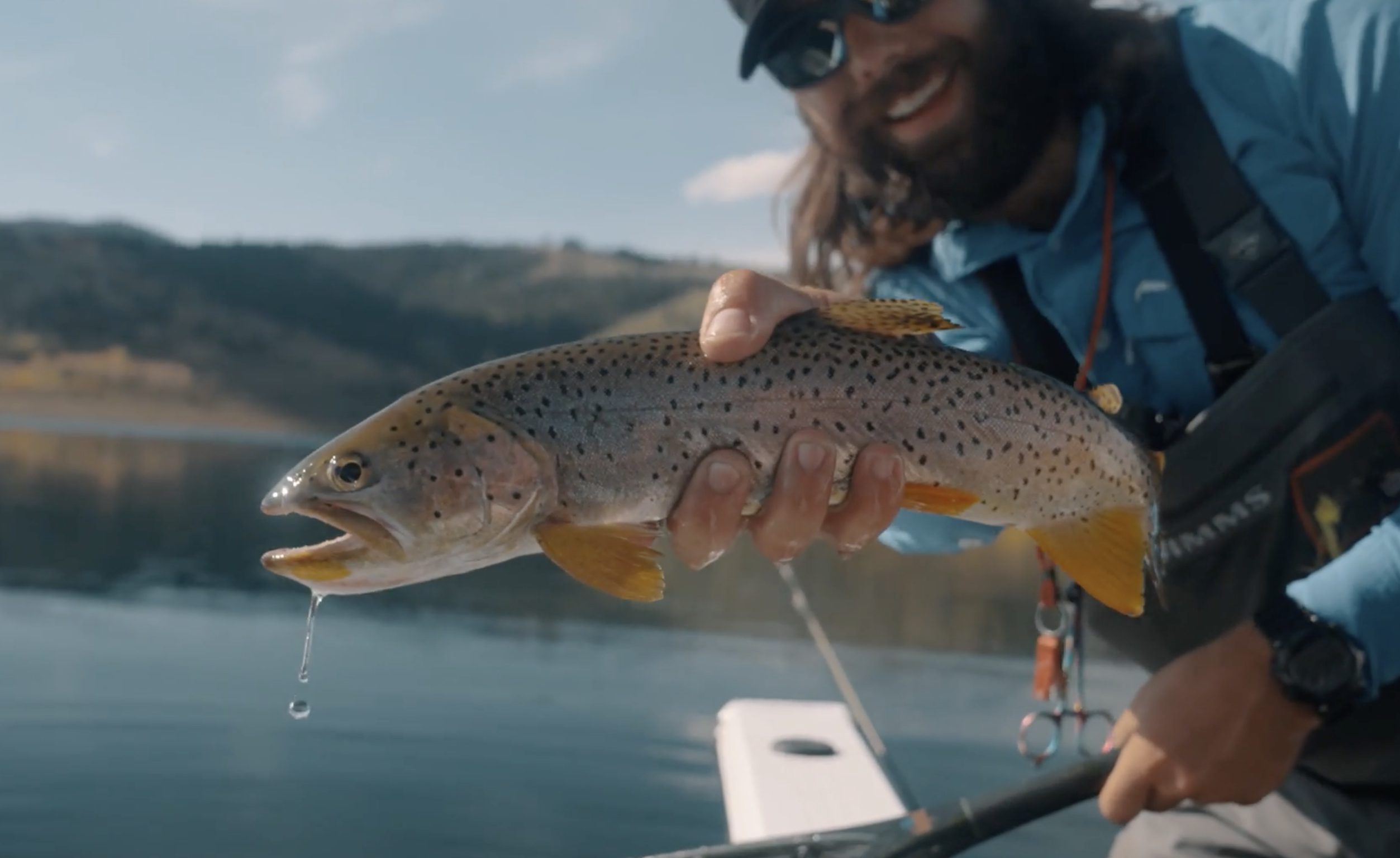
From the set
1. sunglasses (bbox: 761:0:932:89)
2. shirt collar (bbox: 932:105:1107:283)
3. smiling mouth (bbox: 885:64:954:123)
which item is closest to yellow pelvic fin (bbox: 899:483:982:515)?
shirt collar (bbox: 932:105:1107:283)

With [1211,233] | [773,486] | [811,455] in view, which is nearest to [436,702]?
[773,486]

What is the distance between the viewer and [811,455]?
250 centimetres

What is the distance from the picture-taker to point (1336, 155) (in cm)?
317

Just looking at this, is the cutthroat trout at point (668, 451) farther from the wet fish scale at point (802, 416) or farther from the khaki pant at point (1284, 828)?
the khaki pant at point (1284, 828)

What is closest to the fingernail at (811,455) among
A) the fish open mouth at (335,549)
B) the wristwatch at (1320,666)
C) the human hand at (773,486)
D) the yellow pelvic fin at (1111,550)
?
the human hand at (773,486)

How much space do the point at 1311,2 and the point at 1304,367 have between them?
1118 millimetres

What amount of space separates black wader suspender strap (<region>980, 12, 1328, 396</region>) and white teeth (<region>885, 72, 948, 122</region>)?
0.77 metres

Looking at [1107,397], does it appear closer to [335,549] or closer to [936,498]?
[936,498]

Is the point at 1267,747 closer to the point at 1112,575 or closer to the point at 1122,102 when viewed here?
the point at 1112,575

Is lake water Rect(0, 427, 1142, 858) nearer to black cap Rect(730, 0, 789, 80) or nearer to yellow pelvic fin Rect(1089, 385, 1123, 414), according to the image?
yellow pelvic fin Rect(1089, 385, 1123, 414)

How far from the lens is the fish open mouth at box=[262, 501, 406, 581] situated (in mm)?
2211

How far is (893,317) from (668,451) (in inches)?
25.7

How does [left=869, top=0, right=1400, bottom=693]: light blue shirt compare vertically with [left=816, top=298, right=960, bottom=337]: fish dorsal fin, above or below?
above

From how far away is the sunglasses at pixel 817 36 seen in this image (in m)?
3.85
